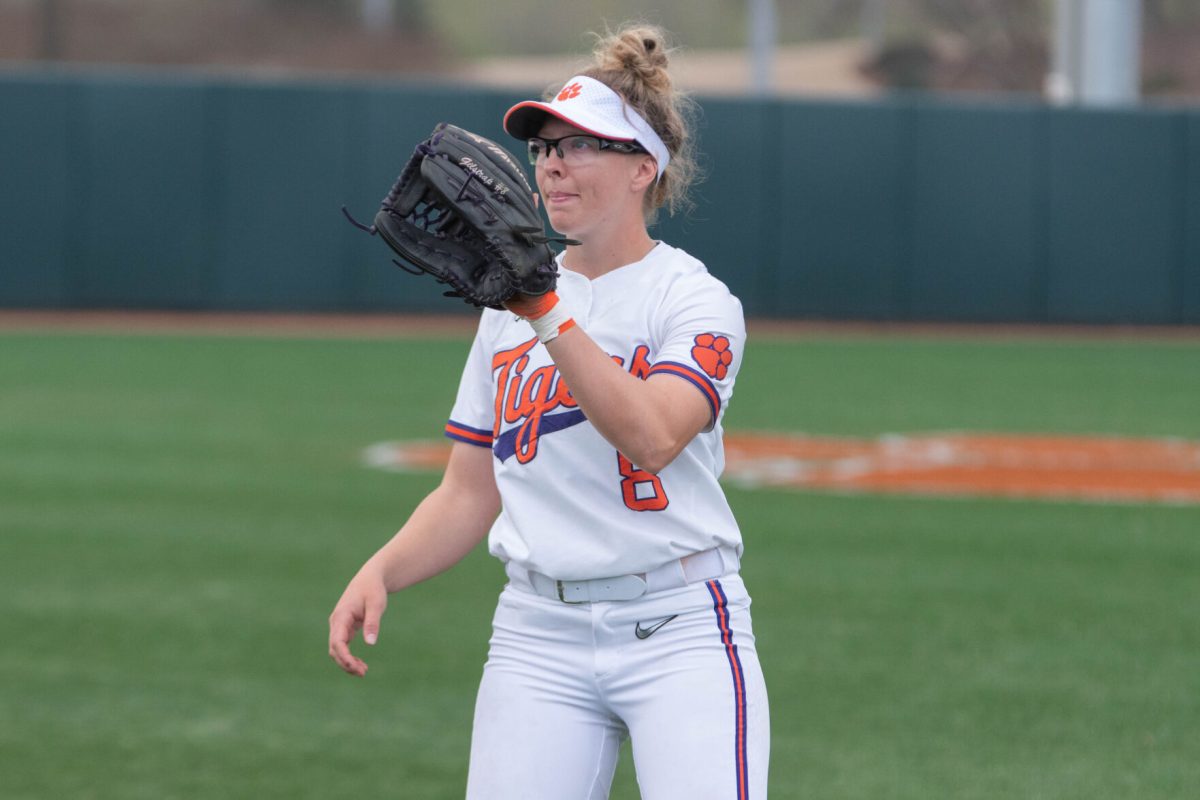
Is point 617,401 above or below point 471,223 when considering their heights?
below

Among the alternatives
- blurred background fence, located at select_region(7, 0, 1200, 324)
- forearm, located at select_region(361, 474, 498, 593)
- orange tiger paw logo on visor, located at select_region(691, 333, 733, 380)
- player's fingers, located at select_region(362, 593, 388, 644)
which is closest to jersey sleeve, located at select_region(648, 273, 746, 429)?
orange tiger paw logo on visor, located at select_region(691, 333, 733, 380)

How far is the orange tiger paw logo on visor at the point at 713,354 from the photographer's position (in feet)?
10.7

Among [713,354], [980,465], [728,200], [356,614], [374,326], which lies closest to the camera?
[713,354]

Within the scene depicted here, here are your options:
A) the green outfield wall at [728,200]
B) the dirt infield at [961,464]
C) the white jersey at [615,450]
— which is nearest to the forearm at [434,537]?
the white jersey at [615,450]

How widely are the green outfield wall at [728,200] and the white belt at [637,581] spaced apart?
20.9m

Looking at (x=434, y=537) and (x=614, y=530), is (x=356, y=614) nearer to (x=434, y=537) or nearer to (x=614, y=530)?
(x=434, y=537)

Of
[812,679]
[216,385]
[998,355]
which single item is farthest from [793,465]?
[998,355]

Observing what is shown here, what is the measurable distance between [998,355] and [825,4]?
5683 centimetres

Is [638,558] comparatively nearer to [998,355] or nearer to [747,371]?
[747,371]

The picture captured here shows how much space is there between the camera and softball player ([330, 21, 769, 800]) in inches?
129

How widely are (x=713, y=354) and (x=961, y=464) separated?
10250 millimetres

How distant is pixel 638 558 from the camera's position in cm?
330

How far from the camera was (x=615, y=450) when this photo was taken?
3.33 metres

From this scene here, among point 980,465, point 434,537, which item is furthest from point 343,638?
point 980,465
